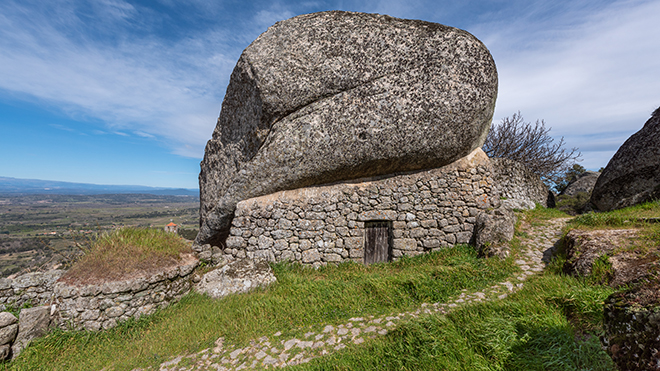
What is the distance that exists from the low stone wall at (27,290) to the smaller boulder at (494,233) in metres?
10.1

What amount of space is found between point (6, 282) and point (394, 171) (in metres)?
9.78

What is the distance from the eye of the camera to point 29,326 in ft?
17.4

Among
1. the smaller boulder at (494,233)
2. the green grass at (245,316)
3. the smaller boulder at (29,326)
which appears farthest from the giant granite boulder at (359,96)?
the smaller boulder at (29,326)

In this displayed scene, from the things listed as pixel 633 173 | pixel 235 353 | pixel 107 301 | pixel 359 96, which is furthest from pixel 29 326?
pixel 633 173

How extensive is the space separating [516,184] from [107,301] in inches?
520

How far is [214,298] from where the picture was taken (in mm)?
6395

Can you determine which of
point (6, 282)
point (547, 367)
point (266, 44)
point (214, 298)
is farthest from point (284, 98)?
point (6, 282)

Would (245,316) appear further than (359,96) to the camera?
No

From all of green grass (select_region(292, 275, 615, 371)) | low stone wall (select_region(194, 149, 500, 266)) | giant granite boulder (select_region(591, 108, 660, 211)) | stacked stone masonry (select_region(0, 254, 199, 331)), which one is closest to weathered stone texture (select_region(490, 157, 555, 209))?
giant granite boulder (select_region(591, 108, 660, 211))

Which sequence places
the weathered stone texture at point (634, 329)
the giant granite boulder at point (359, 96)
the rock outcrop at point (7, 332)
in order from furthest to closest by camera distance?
the giant granite boulder at point (359, 96), the rock outcrop at point (7, 332), the weathered stone texture at point (634, 329)

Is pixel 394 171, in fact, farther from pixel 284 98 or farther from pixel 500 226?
pixel 284 98

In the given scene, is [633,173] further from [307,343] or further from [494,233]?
[307,343]

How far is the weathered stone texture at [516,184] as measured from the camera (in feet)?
34.8

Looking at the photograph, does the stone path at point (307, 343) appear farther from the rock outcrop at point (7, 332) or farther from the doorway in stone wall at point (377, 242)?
the rock outcrop at point (7, 332)
